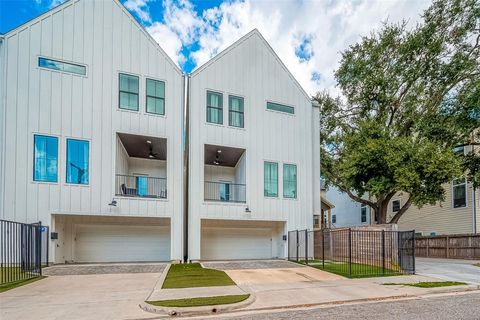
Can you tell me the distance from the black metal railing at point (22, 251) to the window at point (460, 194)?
22.9m

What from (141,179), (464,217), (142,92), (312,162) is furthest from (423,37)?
(141,179)

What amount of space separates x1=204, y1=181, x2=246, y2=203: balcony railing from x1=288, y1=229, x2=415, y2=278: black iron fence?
141 inches

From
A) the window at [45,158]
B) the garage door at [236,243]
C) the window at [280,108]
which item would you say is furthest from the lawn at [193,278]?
the window at [280,108]

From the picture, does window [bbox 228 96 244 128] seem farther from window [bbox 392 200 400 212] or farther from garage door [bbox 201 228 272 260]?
window [bbox 392 200 400 212]

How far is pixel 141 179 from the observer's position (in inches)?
678

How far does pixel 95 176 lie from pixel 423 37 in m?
18.9

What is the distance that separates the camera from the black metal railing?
9.85m

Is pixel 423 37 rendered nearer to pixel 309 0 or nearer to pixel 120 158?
pixel 309 0

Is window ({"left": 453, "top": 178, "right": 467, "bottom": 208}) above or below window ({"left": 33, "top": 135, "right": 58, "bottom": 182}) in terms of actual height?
below

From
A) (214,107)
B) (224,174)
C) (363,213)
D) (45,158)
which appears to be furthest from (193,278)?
(363,213)

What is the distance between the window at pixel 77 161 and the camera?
13406mm

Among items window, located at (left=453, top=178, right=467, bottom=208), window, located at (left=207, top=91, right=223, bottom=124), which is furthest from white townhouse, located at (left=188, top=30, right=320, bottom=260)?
window, located at (left=453, top=178, right=467, bottom=208)

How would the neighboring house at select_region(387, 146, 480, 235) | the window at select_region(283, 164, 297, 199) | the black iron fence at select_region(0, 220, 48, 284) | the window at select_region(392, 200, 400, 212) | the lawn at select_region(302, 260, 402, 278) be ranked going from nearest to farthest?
the black iron fence at select_region(0, 220, 48, 284)
the lawn at select_region(302, 260, 402, 278)
the window at select_region(283, 164, 297, 199)
the neighboring house at select_region(387, 146, 480, 235)
the window at select_region(392, 200, 400, 212)

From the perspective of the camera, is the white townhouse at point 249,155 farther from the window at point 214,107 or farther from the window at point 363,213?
the window at point 363,213
